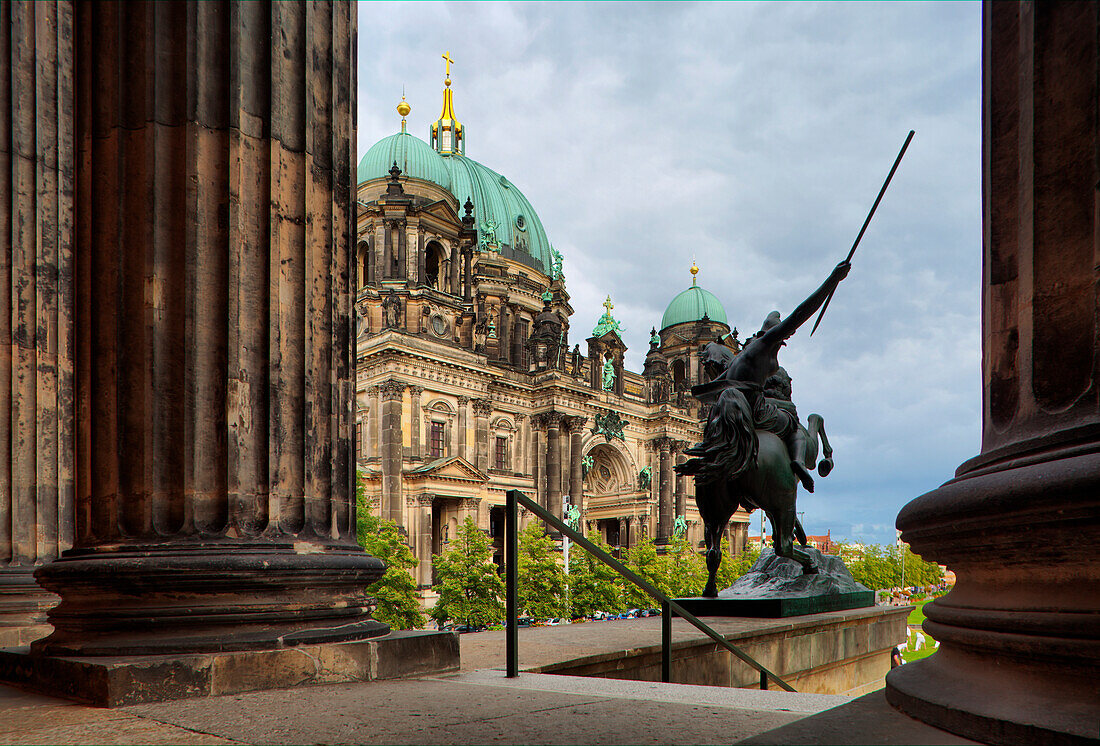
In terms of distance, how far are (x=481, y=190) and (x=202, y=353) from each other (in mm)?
65651

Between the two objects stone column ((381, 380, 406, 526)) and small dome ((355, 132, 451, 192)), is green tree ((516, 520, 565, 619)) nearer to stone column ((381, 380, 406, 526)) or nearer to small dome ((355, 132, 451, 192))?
stone column ((381, 380, 406, 526))

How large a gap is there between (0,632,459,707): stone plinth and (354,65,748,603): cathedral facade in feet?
125

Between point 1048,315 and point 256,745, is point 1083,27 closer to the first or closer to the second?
point 1048,315

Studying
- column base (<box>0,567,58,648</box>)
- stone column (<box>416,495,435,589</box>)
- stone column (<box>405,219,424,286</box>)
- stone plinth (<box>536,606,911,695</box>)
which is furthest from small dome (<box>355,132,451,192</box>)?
column base (<box>0,567,58,648</box>)

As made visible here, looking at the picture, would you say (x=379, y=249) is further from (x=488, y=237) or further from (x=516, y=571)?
(x=516, y=571)

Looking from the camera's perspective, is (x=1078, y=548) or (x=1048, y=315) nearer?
(x=1078, y=548)

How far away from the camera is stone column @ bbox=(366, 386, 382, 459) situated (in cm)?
4750

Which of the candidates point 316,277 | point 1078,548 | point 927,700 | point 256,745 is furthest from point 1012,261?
point 316,277

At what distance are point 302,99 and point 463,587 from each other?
29.4m

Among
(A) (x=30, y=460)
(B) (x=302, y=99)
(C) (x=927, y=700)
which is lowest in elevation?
(C) (x=927, y=700)

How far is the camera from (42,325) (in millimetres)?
7406

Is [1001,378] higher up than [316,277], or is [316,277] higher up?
[316,277]

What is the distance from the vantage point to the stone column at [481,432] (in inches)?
2064

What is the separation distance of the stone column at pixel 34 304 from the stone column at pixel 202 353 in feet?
8.49
